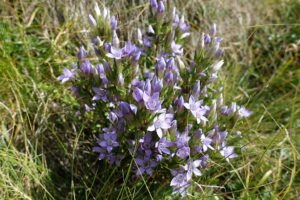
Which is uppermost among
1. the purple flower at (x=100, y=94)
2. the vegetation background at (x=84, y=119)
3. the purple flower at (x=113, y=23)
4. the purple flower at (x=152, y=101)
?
the purple flower at (x=113, y=23)

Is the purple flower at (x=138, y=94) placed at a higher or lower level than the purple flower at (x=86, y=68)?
lower

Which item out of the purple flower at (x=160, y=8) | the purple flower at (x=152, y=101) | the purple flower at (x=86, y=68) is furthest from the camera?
the purple flower at (x=160, y=8)

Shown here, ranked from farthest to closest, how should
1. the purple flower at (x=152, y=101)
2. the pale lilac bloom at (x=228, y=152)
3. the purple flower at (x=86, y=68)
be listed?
the pale lilac bloom at (x=228, y=152), the purple flower at (x=86, y=68), the purple flower at (x=152, y=101)

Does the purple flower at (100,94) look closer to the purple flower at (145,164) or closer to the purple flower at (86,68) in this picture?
the purple flower at (86,68)

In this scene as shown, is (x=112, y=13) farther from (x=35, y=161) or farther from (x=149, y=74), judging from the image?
(x=35, y=161)

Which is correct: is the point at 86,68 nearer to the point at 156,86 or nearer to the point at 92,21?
the point at 92,21

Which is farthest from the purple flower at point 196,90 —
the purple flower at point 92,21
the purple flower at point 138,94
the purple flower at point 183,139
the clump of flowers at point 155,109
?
the purple flower at point 92,21

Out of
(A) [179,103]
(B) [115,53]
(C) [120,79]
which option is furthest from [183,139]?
(B) [115,53]
